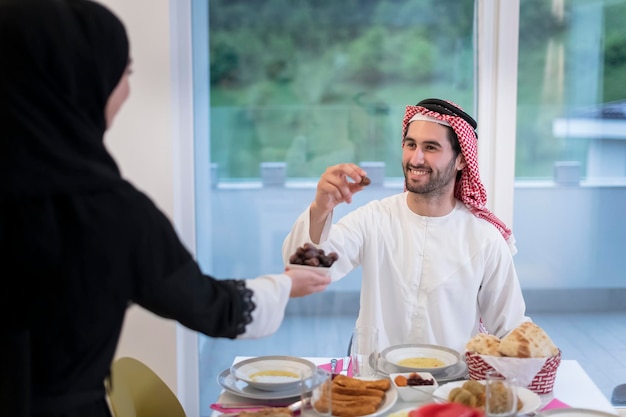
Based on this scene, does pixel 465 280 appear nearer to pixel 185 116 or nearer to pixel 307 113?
pixel 307 113

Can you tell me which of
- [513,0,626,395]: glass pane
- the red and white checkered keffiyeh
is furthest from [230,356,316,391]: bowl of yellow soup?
[513,0,626,395]: glass pane

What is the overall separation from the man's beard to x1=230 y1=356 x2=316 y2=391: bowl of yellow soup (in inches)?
38.7

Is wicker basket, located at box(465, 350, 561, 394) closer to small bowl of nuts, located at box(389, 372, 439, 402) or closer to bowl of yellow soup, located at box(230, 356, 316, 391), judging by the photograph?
small bowl of nuts, located at box(389, 372, 439, 402)

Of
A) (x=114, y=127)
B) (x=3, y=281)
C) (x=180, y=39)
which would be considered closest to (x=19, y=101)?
(x=3, y=281)

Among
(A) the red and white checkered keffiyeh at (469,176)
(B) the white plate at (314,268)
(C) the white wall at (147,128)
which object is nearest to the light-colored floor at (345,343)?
(C) the white wall at (147,128)

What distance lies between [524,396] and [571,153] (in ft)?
7.27

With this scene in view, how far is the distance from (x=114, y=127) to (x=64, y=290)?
223 cm

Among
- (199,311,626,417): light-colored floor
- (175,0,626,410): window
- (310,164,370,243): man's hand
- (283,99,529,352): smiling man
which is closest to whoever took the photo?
(310,164,370,243): man's hand

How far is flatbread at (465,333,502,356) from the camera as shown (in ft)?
6.83

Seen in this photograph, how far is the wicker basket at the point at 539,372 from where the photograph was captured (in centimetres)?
209

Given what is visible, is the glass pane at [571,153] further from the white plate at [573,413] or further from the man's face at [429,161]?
the white plate at [573,413]

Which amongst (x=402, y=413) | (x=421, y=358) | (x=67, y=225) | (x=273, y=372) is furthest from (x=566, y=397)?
(x=67, y=225)

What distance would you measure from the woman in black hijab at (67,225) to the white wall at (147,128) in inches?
79.4

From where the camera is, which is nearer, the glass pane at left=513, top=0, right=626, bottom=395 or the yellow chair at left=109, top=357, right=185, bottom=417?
the yellow chair at left=109, top=357, right=185, bottom=417
